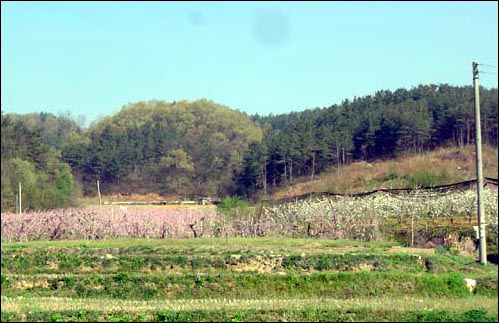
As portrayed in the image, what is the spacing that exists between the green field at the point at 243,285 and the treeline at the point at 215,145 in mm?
12300

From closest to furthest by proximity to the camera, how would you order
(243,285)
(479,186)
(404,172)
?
(243,285), (479,186), (404,172)

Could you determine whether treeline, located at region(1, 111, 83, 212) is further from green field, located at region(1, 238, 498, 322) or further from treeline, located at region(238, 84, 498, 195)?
treeline, located at region(238, 84, 498, 195)

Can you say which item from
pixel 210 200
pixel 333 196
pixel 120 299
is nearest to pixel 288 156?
pixel 210 200

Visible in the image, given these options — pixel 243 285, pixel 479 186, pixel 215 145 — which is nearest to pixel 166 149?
pixel 215 145

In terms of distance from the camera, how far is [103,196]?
173 ft

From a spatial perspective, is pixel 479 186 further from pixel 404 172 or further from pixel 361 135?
pixel 361 135

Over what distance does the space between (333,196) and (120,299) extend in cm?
2375

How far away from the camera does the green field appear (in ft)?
43.0

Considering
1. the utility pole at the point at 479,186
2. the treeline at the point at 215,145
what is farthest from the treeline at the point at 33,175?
the utility pole at the point at 479,186

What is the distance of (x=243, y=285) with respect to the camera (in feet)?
57.3

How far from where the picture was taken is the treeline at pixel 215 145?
40656 millimetres

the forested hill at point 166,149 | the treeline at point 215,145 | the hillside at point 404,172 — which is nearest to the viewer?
the hillside at point 404,172

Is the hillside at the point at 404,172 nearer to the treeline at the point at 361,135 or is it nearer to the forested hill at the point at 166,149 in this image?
the treeline at the point at 361,135

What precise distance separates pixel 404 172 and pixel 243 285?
25.8m
